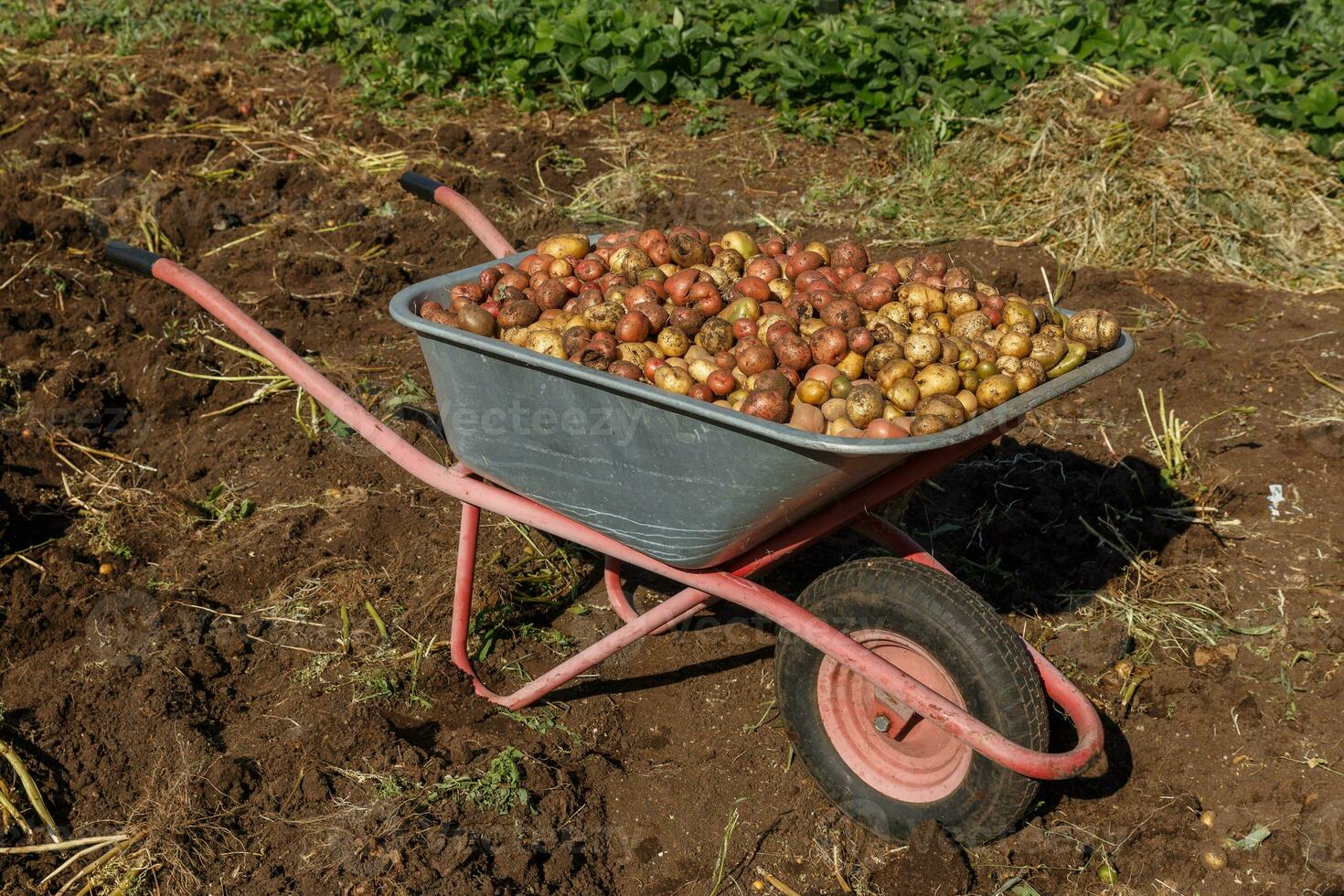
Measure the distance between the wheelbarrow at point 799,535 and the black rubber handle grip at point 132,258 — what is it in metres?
0.02

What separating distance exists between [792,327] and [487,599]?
1.44m

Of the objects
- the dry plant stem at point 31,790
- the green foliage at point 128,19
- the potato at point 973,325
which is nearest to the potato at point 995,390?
the potato at point 973,325

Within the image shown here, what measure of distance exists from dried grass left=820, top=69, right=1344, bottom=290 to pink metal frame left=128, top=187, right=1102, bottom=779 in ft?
9.71

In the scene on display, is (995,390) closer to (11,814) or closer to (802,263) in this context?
(802,263)

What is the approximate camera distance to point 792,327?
103 inches

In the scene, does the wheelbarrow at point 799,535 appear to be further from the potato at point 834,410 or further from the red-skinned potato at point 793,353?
the red-skinned potato at point 793,353

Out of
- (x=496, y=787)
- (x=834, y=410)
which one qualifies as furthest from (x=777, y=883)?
(x=834, y=410)

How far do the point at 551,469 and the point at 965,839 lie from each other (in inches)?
51.1

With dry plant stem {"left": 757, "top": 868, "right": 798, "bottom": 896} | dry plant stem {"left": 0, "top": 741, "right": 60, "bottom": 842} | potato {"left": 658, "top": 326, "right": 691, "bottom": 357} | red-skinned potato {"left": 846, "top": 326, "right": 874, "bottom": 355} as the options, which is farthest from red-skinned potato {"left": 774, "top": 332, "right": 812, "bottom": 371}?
dry plant stem {"left": 0, "top": 741, "right": 60, "bottom": 842}

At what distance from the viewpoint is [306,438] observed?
13.9 feet

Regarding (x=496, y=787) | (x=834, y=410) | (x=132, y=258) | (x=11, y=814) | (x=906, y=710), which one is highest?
(x=132, y=258)

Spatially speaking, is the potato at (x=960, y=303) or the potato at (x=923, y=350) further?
the potato at (x=960, y=303)

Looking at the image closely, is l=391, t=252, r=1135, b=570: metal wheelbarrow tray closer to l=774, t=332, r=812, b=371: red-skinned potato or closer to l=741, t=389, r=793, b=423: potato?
l=741, t=389, r=793, b=423: potato

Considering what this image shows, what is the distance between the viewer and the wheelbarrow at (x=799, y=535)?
2.23 m
